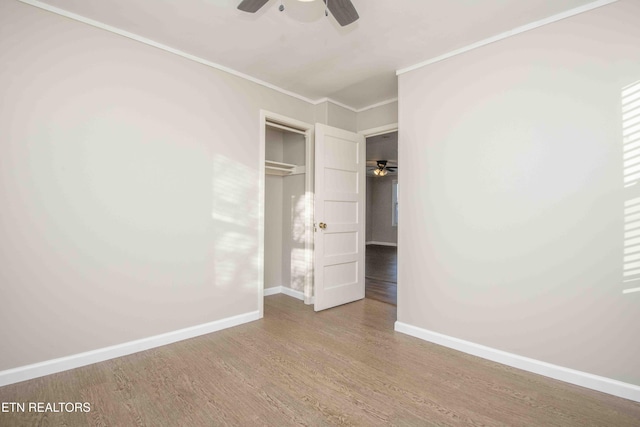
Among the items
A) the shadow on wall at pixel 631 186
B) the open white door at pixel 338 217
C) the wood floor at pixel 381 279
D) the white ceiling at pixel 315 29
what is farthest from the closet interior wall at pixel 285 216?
the shadow on wall at pixel 631 186

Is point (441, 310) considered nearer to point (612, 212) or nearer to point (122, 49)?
point (612, 212)

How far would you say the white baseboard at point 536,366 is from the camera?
2.08 meters

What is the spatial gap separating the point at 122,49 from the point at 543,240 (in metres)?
3.75

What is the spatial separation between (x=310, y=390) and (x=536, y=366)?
1743mm

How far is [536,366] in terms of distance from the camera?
7.84 feet

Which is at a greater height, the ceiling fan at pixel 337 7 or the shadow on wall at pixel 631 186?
the ceiling fan at pixel 337 7

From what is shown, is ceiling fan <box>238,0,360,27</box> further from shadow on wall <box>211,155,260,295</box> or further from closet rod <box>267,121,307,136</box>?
closet rod <box>267,121,307,136</box>

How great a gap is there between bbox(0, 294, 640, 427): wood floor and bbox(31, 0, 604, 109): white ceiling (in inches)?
106

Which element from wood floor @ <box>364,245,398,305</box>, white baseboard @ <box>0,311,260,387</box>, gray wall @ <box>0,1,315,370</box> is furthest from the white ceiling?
wood floor @ <box>364,245,398,305</box>

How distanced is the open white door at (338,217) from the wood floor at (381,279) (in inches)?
16.2

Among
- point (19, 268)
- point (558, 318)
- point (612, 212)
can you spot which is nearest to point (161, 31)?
point (19, 268)

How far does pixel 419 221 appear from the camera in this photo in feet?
10.2

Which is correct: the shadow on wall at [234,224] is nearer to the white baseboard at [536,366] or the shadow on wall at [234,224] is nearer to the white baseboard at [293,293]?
the white baseboard at [293,293]

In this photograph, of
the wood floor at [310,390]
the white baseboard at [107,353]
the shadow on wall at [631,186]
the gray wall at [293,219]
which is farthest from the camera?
the gray wall at [293,219]
